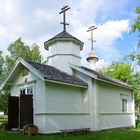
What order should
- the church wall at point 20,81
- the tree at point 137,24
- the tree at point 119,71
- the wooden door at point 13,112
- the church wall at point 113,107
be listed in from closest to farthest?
the tree at point 137,24, the church wall at point 20,81, the wooden door at point 13,112, the church wall at point 113,107, the tree at point 119,71

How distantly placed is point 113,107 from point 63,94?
511 cm

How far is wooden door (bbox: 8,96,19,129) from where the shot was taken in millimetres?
15055

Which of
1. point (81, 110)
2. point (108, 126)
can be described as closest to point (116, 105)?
point (108, 126)

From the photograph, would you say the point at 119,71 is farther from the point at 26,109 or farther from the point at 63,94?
the point at 26,109

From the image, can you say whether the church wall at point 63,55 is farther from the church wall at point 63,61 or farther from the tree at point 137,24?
the tree at point 137,24

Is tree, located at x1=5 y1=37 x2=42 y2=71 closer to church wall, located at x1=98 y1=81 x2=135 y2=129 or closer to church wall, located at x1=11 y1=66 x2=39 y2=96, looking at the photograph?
church wall, located at x1=98 y1=81 x2=135 y2=129

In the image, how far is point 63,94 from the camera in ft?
46.3

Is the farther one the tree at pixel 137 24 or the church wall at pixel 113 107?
the church wall at pixel 113 107

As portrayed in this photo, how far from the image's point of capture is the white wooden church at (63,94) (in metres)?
13.3

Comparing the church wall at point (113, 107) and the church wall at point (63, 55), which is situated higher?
the church wall at point (63, 55)

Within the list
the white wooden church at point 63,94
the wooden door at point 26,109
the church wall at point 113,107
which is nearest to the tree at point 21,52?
the white wooden church at point 63,94

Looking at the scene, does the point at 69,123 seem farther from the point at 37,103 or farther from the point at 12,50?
the point at 12,50

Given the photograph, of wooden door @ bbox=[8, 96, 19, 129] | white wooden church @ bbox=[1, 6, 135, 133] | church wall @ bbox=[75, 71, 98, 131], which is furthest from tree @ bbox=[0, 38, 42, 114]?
church wall @ bbox=[75, 71, 98, 131]

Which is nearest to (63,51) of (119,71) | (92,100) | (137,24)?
(92,100)
